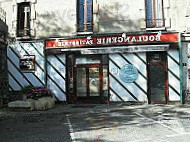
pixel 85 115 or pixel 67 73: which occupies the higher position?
pixel 67 73

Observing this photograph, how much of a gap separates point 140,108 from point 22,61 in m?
6.89

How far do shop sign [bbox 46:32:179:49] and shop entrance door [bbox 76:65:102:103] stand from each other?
123 cm

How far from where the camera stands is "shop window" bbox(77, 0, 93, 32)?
47.9ft

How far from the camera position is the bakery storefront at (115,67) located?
13.6 m

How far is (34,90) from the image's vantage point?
13445mm

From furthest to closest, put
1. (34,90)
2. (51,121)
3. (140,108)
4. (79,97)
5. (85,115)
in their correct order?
(79,97) → (34,90) → (140,108) → (85,115) → (51,121)

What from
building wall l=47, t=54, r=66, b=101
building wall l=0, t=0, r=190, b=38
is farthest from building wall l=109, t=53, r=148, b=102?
building wall l=47, t=54, r=66, b=101

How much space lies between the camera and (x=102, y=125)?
8.95 metres

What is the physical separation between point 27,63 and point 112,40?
4763 millimetres

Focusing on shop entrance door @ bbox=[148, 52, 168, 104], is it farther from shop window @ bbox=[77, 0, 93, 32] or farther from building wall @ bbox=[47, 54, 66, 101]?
building wall @ bbox=[47, 54, 66, 101]

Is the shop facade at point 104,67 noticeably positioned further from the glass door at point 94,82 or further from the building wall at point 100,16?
the building wall at point 100,16

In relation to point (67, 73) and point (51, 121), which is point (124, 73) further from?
point (51, 121)

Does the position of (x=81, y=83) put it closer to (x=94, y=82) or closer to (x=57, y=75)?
(x=94, y=82)

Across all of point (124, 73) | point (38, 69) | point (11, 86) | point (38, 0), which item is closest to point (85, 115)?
point (124, 73)
